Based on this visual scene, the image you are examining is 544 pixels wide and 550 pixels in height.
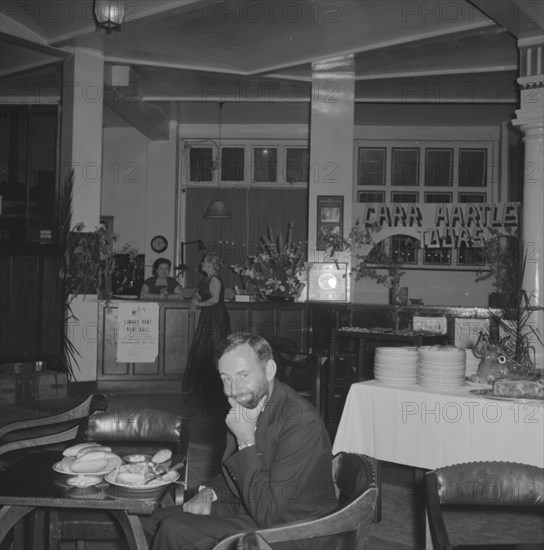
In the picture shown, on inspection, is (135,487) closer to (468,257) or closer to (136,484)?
(136,484)

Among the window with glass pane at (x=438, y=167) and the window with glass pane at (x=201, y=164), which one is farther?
the window with glass pane at (x=201, y=164)

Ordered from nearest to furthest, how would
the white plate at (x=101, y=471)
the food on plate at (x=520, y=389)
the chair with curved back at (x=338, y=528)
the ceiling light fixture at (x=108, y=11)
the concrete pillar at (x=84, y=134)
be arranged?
the chair with curved back at (x=338, y=528), the white plate at (x=101, y=471), the food on plate at (x=520, y=389), the ceiling light fixture at (x=108, y=11), the concrete pillar at (x=84, y=134)

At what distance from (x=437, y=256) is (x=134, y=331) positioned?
22.4ft

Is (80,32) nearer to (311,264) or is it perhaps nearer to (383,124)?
(311,264)

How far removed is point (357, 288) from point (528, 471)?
11.7 meters

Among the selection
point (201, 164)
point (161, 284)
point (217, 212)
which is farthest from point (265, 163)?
point (161, 284)

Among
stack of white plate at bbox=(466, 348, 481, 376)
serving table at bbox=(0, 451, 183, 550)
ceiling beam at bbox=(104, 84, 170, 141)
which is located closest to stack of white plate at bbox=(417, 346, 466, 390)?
stack of white plate at bbox=(466, 348, 481, 376)

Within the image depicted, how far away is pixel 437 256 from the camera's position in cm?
1398

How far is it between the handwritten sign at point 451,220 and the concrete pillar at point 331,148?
1.95 metres

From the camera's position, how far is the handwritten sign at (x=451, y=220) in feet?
39.5

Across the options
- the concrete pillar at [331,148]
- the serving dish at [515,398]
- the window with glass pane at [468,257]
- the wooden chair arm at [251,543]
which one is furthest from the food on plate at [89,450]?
the window with glass pane at [468,257]

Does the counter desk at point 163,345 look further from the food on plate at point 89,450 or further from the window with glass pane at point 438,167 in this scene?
the food on plate at point 89,450

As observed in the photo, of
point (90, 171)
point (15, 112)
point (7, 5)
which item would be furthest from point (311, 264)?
point (15, 112)

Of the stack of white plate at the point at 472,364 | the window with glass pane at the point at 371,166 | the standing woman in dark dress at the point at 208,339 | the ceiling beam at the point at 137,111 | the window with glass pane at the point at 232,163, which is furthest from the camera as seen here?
the window with glass pane at the point at 232,163
